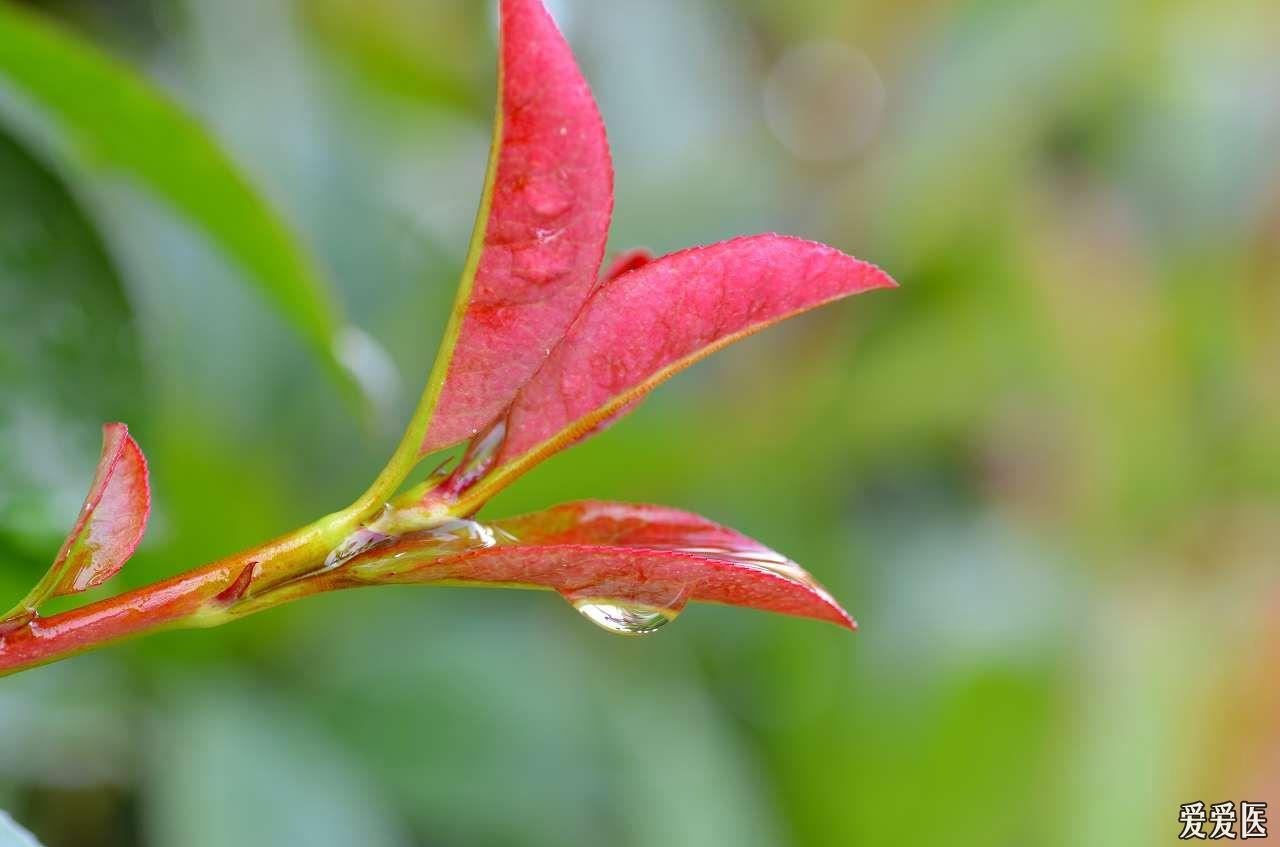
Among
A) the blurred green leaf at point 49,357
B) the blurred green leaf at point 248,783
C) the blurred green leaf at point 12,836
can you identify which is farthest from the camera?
the blurred green leaf at point 248,783

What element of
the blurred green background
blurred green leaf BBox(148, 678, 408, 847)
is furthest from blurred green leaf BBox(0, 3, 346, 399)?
blurred green leaf BBox(148, 678, 408, 847)

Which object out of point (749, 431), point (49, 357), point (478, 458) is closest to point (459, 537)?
point (478, 458)

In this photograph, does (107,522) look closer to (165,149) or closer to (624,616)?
(624,616)

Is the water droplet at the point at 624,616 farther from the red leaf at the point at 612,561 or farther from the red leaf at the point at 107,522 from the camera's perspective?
the red leaf at the point at 107,522

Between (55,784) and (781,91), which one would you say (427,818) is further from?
(781,91)

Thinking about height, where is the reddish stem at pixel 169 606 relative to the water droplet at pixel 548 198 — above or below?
below

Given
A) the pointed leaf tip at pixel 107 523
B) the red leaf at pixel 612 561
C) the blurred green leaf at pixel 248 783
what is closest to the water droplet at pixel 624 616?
the red leaf at pixel 612 561

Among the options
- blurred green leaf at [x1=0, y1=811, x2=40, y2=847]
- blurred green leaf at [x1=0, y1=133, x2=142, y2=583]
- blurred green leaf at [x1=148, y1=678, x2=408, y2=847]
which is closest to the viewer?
blurred green leaf at [x1=0, y1=811, x2=40, y2=847]

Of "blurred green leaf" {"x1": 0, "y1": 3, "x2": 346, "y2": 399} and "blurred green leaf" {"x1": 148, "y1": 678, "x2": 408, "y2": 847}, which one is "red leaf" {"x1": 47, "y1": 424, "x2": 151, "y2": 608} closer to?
"blurred green leaf" {"x1": 0, "y1": 3, "x2": 346, "y2": 399}
